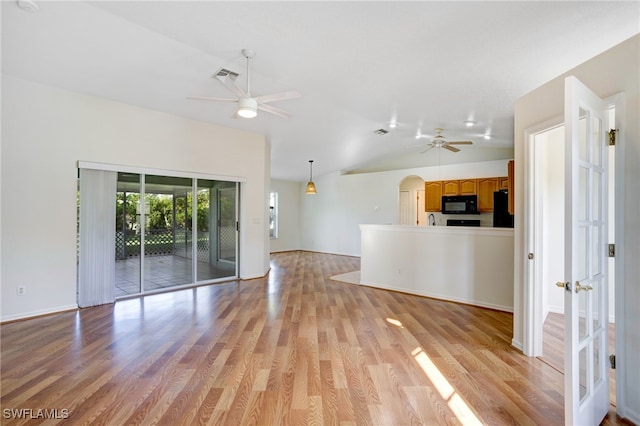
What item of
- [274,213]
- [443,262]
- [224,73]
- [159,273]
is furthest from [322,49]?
[274,213]

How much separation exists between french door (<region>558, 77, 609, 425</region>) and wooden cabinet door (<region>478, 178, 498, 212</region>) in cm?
555

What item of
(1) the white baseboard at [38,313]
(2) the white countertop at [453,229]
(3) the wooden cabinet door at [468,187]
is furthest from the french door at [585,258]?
(3) the wooden cabinet door at [468,187]

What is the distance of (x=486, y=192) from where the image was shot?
7.22 meters

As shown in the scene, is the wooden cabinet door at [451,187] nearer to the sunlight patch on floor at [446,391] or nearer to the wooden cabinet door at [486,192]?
the wooden cabinet door at [486,192]

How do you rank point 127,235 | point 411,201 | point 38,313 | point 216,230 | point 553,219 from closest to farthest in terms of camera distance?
point 38,313, point 553,219, point 127,235, point 216,230, point 411,201

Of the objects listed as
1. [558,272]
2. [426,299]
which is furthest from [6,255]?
[558,272]

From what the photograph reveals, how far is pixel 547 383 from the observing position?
2.39 metres

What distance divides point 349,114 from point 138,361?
467 cm

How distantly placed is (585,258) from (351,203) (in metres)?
7.88

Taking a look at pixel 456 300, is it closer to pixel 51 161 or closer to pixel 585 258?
pixel 585 258

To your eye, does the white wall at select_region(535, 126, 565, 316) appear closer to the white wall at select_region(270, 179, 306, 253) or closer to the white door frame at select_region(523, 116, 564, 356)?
the white door frame at select_region(523, 116, 564, 356)

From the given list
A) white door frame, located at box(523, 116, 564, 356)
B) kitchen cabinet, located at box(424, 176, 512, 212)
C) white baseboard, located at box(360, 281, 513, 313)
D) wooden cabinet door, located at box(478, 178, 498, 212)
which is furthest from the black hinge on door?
wooden cabinet door, located at box(478, 178, 498, 212)

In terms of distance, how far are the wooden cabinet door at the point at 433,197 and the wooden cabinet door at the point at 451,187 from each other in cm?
10

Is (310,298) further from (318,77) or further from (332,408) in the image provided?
(318,77)
